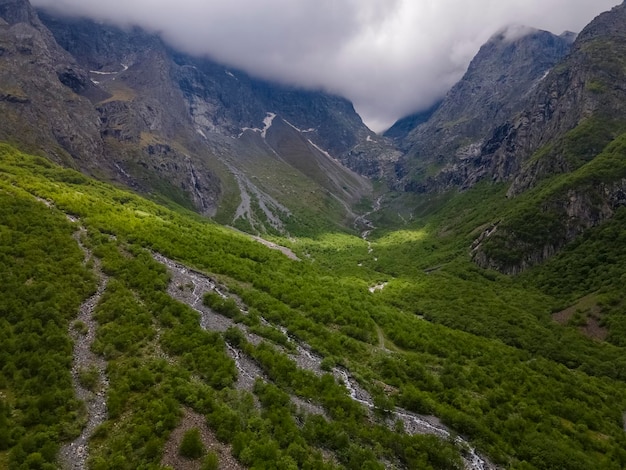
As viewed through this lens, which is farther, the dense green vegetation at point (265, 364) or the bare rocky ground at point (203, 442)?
the dense green vegetation at point (265, 364)

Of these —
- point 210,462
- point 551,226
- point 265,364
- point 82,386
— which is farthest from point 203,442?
point 551,226

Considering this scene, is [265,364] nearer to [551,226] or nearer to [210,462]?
[210,462]

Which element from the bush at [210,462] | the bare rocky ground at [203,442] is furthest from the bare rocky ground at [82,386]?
the bush at [210,462]

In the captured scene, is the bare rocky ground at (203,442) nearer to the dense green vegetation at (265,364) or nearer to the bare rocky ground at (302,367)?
the dense green vegetation at (265,364)

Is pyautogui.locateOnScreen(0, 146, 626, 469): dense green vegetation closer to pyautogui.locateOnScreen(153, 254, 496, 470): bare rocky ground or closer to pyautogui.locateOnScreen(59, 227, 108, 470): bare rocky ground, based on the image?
pyautogui.locateOnScreen(59, 227, 108, 470): bare rocky ground

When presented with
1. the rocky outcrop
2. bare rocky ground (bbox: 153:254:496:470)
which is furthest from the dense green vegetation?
the rocky outcrop

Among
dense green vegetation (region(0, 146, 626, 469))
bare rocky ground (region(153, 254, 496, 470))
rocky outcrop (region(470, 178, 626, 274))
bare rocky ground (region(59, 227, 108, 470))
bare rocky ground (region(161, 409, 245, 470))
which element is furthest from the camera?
rocky outcrop (region(470, 178, 626, 274))

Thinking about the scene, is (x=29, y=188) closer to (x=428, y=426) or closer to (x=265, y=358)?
(x=265, y=358)
